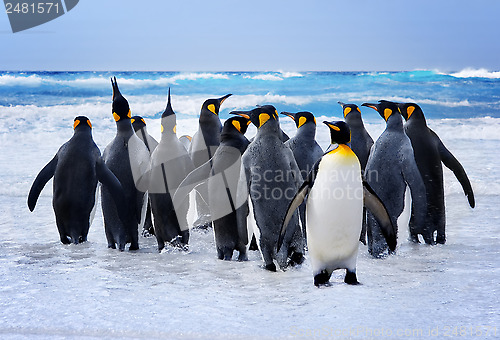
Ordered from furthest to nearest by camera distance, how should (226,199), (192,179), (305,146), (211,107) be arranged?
(211,107)
(305,146)
(192,179)
(226,199)

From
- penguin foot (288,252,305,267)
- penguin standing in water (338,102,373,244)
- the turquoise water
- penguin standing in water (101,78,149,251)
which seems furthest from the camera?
the turquoise water

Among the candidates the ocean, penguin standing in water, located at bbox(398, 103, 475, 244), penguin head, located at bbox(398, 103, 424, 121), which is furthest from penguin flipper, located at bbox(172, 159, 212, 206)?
penguin head, located at bbox(398, 103, 424, 121)

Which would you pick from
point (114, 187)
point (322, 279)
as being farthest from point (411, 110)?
point (114, 187)

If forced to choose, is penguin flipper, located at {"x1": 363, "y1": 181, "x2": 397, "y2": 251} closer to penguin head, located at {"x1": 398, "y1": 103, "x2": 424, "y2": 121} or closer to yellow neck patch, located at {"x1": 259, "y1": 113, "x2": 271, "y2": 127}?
yellow neck patch, located at {"x1": 259, "y1": 113, "x2": 271, "y2": 127}

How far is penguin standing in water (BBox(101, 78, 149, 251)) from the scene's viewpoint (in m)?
4.39

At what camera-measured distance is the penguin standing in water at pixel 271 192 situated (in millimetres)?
3518

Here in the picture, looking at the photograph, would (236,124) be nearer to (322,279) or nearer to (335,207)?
(335,207)

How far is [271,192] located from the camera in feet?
11.5

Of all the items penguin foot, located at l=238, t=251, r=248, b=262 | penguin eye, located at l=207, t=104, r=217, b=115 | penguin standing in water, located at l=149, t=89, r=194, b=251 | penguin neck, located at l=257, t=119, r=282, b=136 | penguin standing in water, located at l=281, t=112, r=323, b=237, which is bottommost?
penguin foot, located at l=238, t=251, r=248, b=262

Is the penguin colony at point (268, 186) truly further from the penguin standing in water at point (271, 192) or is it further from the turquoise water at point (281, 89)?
the turquoise water at point (281, 89)

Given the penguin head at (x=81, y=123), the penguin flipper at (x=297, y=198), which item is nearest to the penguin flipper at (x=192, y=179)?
the penguin flipper at (x=297, y=198)

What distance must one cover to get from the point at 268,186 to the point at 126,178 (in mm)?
1438

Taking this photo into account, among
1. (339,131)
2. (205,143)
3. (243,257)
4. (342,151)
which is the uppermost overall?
(339,131)

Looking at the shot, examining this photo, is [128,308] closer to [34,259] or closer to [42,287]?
[42,287]
